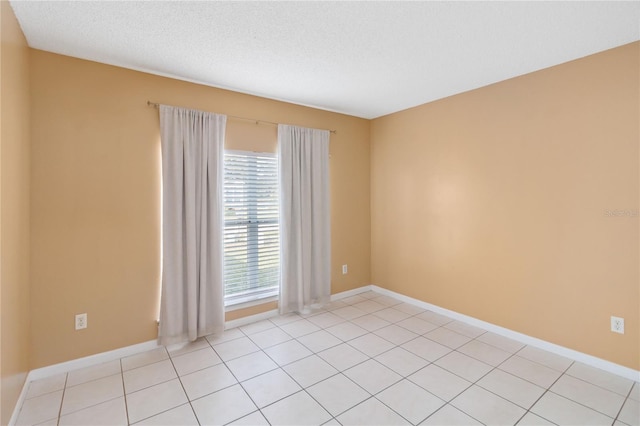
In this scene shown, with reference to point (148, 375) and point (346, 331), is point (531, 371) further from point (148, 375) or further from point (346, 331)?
point (148, 375)

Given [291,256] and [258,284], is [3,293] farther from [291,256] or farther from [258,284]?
[291,256]

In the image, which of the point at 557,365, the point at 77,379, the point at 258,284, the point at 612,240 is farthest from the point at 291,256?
the point at 612,240

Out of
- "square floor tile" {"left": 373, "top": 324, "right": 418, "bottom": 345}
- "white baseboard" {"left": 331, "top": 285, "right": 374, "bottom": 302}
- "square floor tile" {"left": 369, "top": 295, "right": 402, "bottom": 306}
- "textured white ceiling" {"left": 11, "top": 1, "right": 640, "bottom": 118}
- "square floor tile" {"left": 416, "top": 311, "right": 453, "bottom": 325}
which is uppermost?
"textured white ceiling" {"left": 11, "top": 1, "right": 640, "bottom": 118}

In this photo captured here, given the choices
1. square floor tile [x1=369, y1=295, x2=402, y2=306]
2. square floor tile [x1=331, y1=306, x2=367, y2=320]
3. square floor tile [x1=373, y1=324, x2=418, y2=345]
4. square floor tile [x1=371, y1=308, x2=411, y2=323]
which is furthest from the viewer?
square floor tile [x1=369, y1=295, x2=402, y2=306]

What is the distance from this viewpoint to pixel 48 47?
238 cm

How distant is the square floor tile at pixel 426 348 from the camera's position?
2.76 meters

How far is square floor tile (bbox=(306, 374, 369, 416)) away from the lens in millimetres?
2100

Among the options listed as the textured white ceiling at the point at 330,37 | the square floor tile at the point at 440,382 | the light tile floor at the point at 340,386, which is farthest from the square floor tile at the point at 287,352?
the textured white ceiling at the point at 330,37

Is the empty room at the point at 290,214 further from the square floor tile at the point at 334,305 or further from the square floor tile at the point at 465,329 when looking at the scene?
the square floor tile at the point at 334,305

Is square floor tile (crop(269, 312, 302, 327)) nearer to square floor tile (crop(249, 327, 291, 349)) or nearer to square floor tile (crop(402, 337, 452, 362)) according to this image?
square floor tile (crop(249, 327, 291, 349))

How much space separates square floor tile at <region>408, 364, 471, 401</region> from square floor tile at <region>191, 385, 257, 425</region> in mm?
1272

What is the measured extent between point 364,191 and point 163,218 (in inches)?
109

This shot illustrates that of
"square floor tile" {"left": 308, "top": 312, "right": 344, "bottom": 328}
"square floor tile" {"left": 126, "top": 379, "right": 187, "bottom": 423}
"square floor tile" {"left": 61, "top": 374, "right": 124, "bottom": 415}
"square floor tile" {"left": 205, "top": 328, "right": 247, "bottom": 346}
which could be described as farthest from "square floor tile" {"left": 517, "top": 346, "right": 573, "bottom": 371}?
"square floor tile" {"left": 61, "top": 374, "right": 124, "bottom": 415}

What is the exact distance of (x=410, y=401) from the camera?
7.03ft
